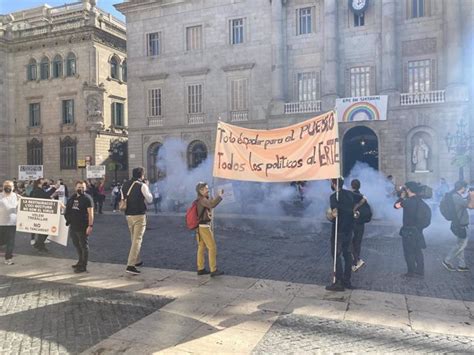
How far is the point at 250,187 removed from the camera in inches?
796

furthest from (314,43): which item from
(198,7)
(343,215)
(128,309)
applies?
(128,309)

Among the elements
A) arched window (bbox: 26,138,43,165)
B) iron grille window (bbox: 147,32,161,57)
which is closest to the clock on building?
iron grille window (bbox: 147,32,161,57)

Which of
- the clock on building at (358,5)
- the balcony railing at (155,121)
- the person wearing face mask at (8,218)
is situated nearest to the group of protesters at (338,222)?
the person wearing face mask at (8,218)

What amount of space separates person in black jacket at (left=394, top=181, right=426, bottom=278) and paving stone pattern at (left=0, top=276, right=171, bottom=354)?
4.31 meters

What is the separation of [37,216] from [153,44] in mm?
22535

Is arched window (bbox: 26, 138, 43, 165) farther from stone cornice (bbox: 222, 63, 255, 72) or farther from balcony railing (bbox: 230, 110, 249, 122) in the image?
→ stone cornice (bbox: 222, 63, 255, 72)

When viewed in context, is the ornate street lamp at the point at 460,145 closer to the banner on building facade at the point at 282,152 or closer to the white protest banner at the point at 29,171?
the banner on building facade at the point at 282,152

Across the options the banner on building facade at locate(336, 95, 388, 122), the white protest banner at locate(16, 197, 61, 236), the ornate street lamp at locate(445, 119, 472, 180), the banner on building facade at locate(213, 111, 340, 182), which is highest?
the banner on building facade at locate(336, 95, 388, 122)

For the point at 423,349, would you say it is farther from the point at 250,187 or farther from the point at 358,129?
the point at 358,129

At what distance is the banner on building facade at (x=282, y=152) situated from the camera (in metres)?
→ 6.66

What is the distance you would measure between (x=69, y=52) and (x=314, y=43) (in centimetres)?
2150

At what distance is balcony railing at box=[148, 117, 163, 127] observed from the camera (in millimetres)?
28562

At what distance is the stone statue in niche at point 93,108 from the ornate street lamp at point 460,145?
26.2 m

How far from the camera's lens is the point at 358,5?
2317 centimetres
